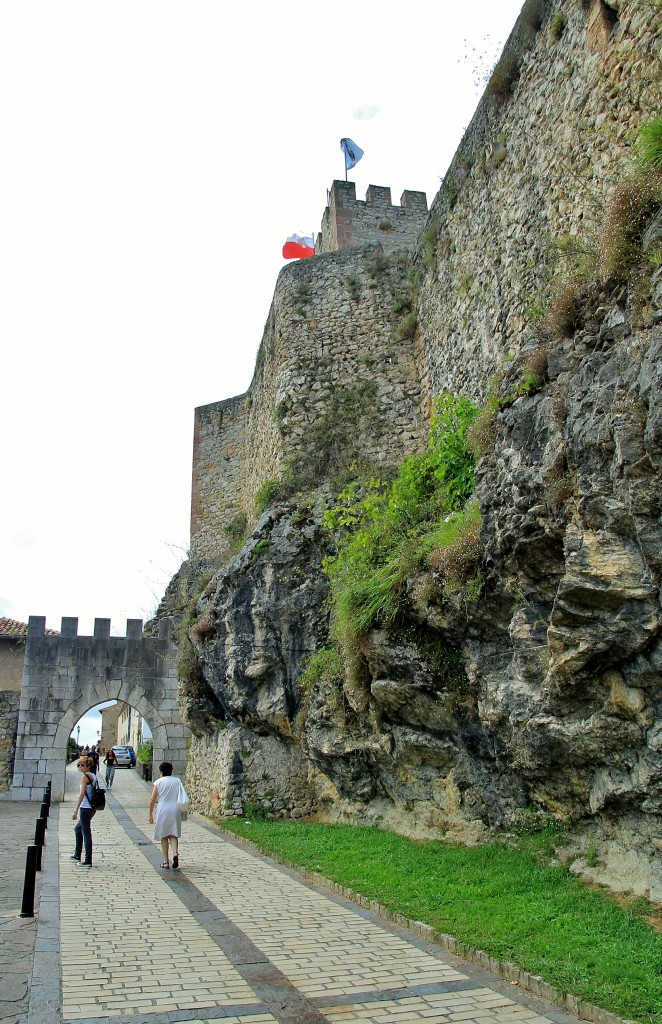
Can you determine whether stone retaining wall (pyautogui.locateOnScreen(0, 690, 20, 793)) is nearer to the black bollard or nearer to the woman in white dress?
the woman in white dress

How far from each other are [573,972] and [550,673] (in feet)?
7.56

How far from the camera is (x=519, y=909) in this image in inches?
241

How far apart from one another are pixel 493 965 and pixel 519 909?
964 millimetres

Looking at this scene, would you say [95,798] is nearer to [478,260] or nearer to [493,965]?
[493,965]

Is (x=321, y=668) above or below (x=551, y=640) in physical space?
below

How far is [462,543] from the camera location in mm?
7762

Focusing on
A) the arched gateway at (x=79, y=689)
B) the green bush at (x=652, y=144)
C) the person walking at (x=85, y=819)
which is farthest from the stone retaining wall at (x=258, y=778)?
the green bush at (x=652, y=144)

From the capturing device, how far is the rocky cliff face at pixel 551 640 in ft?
18.9

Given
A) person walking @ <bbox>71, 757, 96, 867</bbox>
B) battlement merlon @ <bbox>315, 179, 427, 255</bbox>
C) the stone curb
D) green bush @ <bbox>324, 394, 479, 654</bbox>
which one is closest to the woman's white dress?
person walking @ <bbox>71, 757, 96, 867</bbox>

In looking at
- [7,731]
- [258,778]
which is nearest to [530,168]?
[258,778]

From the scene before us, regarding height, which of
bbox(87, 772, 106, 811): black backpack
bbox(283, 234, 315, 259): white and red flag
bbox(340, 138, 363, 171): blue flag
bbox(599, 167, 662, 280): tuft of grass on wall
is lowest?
bbox(87, 772, 106, 811): black backpack

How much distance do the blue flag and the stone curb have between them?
2491 cm

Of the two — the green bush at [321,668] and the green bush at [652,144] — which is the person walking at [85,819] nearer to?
the green bush at [321,668]

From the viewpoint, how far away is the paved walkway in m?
4.56
